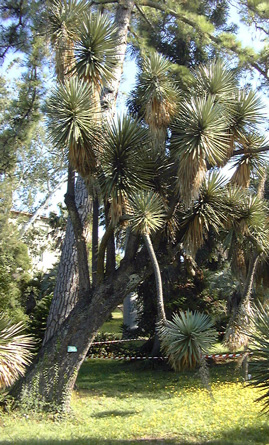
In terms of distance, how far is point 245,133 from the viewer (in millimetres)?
9594

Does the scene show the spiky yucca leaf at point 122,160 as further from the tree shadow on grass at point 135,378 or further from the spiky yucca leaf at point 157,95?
the tree shadow on grass at point 135,378

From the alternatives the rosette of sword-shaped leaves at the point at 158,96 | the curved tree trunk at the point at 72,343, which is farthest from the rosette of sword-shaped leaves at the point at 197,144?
the curved tree trunk at the point at 72,343

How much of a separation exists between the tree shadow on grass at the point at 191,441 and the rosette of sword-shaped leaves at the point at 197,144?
366 cm

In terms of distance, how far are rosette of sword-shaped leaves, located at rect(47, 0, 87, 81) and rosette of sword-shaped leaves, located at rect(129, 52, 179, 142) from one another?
1394mm

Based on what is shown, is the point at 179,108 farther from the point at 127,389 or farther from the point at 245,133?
the point at 127,389

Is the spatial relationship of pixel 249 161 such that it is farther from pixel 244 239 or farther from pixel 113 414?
pixel 113 414

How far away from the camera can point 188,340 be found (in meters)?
7.20

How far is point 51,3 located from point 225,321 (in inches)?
486

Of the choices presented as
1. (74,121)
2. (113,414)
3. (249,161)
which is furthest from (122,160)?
(113,414)

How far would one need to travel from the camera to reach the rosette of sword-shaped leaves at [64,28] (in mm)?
8633

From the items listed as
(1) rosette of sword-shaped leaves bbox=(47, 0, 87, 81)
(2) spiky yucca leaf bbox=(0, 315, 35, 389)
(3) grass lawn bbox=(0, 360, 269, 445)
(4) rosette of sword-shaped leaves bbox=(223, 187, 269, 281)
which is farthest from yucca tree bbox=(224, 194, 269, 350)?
(1) rosette of sword-shaped leaves bbox=(47, 0, 87, 81)

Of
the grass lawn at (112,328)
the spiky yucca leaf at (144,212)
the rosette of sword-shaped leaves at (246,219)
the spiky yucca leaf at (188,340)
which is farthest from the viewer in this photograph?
the grass lawn at (112,328)

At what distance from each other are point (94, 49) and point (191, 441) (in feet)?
21.4

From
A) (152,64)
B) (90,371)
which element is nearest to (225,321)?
(90,371)
